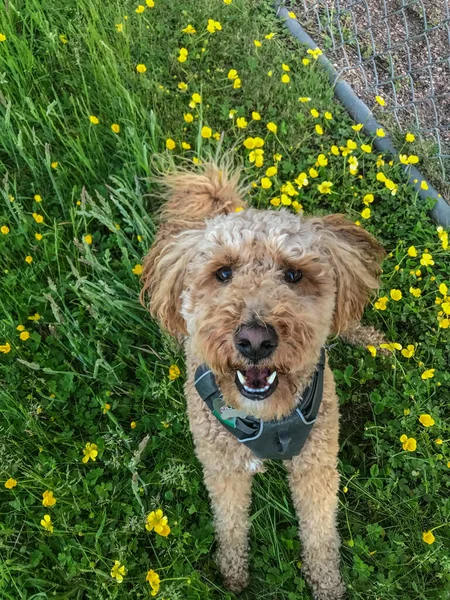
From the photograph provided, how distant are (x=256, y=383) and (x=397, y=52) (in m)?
3.26

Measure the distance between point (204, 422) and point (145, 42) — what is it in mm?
2772

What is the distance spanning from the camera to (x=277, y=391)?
69.5 inches

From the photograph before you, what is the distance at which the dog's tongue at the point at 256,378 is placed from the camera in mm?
1762

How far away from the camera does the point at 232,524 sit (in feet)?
7.77

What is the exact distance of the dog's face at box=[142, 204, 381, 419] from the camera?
1.67 meters

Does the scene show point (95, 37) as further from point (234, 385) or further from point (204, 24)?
point (234, 385)

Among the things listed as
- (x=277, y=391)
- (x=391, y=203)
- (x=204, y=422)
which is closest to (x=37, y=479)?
(x=204, y=422)

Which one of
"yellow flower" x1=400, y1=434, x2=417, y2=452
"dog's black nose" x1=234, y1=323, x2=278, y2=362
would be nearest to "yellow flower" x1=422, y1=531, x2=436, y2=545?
"yellow flower" x1=400, y1=434, x2=417, y2=452

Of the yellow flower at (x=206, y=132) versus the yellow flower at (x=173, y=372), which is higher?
the yellow flower at (x=206, y=132)

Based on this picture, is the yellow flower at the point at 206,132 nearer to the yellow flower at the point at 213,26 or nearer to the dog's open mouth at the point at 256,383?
the yellow flower at the point at 213,26

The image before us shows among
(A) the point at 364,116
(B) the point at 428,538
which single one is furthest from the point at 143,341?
(A) the point at 364,116

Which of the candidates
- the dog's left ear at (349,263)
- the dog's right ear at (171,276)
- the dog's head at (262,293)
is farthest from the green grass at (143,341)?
the dog's left ear at (349,263)

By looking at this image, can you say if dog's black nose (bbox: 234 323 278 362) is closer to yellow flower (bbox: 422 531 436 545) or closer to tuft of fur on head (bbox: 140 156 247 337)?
tuft of fur on head (bbox: 140 156 247 337)

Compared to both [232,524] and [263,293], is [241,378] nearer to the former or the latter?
[263,293]
